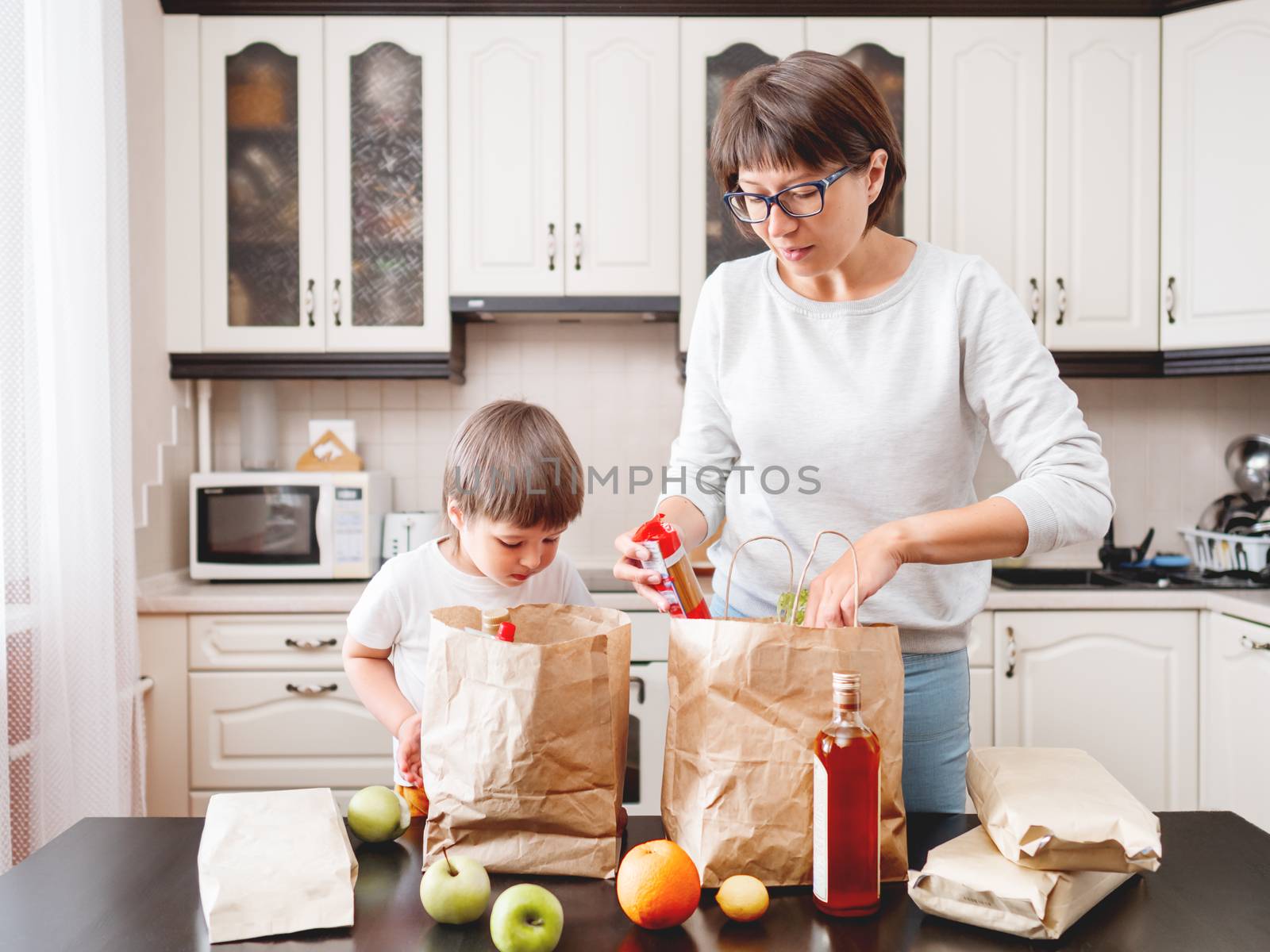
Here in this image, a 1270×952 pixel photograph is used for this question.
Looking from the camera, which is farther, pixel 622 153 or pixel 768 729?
pixel 622 153

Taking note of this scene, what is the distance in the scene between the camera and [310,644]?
2.21 metres

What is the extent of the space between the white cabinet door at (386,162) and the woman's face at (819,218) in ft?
5.16

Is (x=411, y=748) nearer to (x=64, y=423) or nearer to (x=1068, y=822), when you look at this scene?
(x=1068, y=822)

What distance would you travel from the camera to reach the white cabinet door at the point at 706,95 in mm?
2414

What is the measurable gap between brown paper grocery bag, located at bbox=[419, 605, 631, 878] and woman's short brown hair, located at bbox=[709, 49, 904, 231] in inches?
21.0

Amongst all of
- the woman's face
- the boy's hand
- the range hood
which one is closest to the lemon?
the boy's hand

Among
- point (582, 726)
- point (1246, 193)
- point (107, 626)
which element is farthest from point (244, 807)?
point (1246, 193)

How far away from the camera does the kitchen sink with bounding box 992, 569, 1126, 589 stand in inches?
90.4

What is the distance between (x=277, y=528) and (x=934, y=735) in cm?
182

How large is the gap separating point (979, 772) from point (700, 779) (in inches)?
10.0

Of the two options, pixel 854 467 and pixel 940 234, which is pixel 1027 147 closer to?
pixel 940 234

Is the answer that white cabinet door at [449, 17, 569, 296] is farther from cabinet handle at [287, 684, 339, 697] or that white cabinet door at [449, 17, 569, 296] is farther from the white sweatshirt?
the white sweatshirt

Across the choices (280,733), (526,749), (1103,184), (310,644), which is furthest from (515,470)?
(1103,184)

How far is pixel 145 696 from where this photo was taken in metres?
2.20
